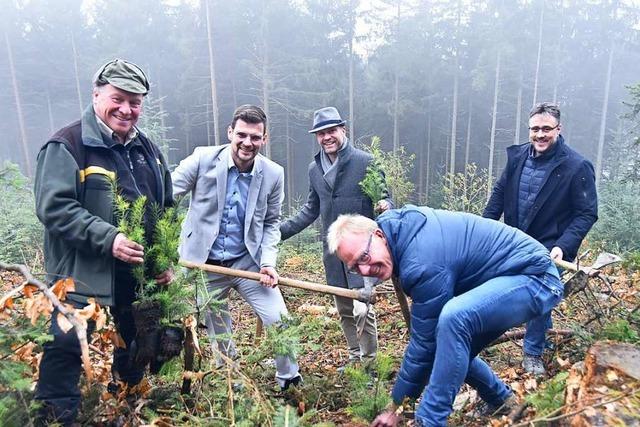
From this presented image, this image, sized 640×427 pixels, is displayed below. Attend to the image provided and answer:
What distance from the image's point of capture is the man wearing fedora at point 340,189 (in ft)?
14.1

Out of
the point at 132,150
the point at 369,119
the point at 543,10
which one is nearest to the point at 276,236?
the point at 132,150

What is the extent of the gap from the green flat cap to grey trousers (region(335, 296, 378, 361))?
2.85 m

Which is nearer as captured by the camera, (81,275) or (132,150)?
(81,275)

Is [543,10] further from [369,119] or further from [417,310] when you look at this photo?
[417,310]

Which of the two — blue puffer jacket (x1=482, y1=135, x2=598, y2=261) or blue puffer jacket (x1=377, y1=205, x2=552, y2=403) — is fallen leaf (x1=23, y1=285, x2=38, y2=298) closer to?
blue puffer jacket (x1=377, y1=205, x2=552, y2=403)

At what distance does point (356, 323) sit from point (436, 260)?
7.22 ft

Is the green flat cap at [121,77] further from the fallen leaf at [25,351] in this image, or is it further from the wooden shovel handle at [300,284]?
the fallen leaf at [25,351]

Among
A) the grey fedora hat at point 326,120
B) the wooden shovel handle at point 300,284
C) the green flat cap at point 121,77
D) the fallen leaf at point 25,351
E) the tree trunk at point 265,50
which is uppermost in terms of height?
the tree trunk at point 265,50

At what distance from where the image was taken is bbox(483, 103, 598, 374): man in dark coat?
3.97 m

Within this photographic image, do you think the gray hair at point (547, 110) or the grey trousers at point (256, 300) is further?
the gray hair at point (547, 110)

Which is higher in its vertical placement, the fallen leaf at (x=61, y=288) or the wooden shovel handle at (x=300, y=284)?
the fallen leaf at (x=61, y=288)

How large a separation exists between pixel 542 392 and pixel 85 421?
273cm

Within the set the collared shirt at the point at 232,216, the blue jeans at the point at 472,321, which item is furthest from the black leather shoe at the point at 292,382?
the blue jeans at the point at 472,321

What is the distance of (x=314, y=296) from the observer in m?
8.47
